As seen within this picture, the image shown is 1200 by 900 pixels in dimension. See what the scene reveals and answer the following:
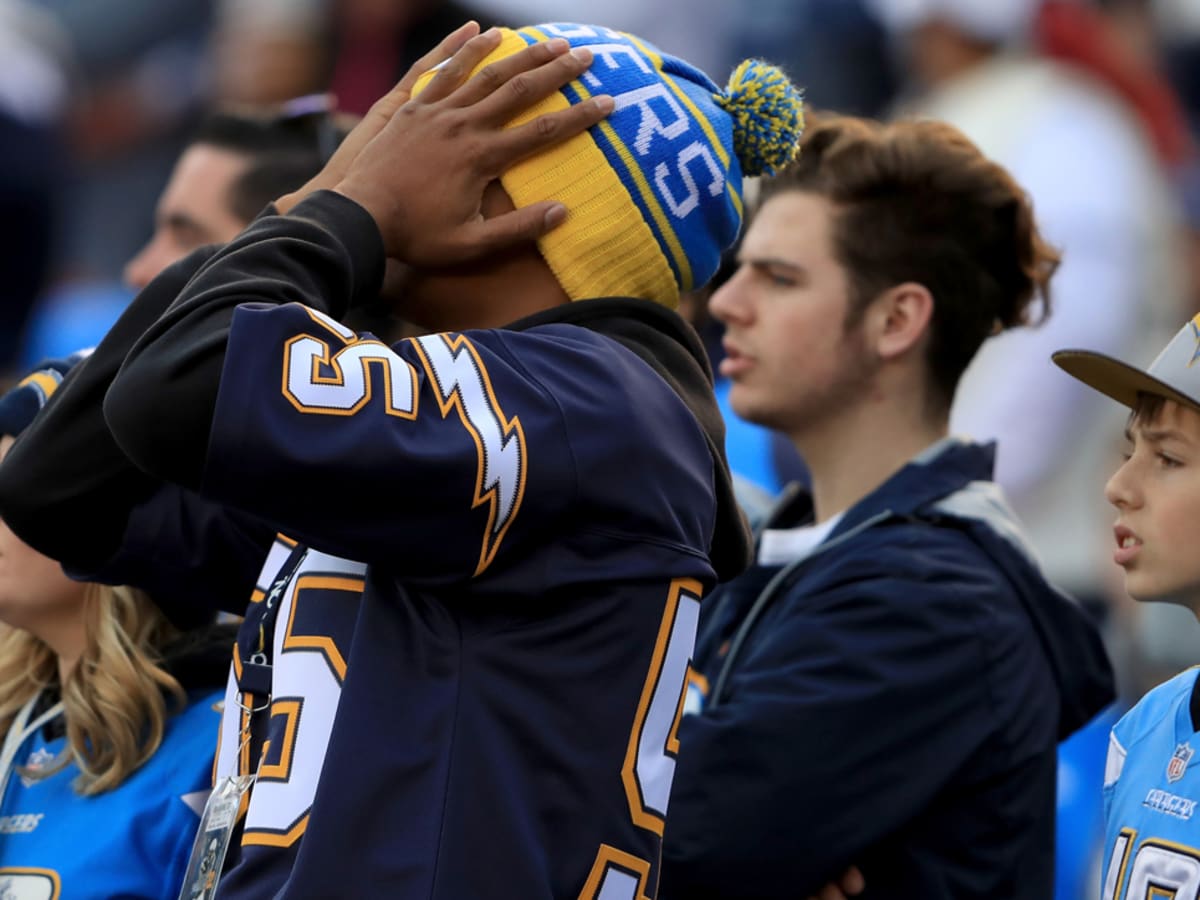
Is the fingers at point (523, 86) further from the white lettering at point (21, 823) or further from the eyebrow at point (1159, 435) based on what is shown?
the white lettering at point (21, 823)

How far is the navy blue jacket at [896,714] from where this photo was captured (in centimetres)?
275

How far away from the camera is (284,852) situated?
183 cm

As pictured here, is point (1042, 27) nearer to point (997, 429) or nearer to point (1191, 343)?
point (997, 429)

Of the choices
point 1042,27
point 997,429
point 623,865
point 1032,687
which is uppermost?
point 1042,27

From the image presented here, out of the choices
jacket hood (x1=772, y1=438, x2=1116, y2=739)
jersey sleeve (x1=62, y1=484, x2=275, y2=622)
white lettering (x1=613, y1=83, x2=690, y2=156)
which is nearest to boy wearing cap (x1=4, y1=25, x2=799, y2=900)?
white lettering (x1=613, y1=83, x2=690, y2=156)

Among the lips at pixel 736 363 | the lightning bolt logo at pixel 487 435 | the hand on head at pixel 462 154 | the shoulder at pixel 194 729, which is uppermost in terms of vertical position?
the hand on head at pixel 462 154

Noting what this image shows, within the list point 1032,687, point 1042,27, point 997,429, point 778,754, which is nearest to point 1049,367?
point 997,429

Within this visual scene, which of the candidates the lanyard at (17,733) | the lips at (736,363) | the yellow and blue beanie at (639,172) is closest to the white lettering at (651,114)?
the yellow and blue beanie at (639,172)

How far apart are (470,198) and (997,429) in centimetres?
354

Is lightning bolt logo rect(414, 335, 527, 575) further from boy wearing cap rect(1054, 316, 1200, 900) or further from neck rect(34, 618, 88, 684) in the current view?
neck rect(34, 618, 88, 684)

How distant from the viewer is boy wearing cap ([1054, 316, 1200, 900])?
2.26m

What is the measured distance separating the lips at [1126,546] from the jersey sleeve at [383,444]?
34.9 inches

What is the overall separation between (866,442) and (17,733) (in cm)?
165

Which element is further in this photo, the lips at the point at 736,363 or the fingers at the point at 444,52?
the lips at the point at 736,363
